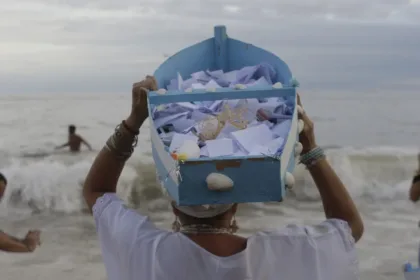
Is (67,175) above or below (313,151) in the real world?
below

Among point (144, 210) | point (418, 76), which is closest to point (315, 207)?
point (144, 210)

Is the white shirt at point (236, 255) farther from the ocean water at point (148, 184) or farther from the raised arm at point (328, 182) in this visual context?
the ocean water at point (148, 184)

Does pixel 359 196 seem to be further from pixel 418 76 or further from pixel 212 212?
pixel 418 76

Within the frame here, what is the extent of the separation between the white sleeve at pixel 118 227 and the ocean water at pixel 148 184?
2.63 metres

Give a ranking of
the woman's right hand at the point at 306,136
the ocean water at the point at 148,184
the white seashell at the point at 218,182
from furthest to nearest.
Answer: the ocean water at the point at 148,184 < the woman's right hand at the point at 306,136 < the white seashell at the point at 218,182

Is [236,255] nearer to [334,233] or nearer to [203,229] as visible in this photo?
[203,229]

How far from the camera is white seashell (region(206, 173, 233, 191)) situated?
131 cm

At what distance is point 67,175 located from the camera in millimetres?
10328

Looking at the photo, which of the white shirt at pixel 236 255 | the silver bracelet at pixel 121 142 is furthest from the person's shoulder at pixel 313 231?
the silver bracelet at pixel 121 142

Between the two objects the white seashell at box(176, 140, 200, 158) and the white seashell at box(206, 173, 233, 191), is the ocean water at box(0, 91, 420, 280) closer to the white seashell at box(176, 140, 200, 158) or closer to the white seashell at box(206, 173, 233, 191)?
the white seashell at box(176, 140, 200, 158)

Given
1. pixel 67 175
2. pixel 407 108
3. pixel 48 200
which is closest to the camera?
pixel 48 200

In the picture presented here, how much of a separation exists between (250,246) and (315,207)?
696 centimetres

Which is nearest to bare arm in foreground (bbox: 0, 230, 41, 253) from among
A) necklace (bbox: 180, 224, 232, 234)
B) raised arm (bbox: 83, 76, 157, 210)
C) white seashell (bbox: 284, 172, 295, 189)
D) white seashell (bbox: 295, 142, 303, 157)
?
raised arm (bbox: 83, 76, 157, 210)

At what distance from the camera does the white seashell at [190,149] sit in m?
1.36
